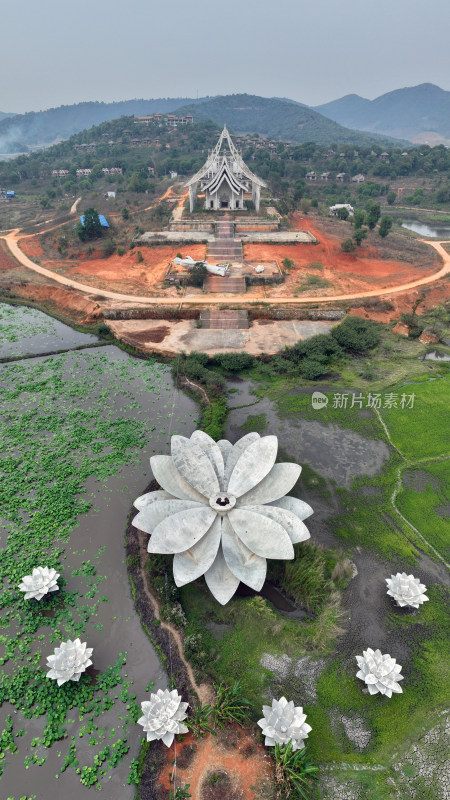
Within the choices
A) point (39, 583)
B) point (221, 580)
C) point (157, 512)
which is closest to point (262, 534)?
point (221, 580)

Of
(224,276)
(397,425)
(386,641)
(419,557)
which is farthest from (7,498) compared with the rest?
(224,276)

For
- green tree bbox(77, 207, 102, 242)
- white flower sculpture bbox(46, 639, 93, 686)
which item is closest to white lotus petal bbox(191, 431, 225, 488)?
white flower sculpture bbox(46, 639, 93, 686)

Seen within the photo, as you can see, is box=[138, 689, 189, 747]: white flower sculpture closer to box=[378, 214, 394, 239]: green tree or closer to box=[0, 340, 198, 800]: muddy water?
box=[0, 340, 198, 800]: muddy water

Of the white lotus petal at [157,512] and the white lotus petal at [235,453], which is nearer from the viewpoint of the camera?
the white lotus petal at [157,512]

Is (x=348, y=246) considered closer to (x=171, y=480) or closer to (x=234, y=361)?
(x=234, y=361)

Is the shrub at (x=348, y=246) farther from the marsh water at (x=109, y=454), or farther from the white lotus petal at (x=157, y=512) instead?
the white lotus petal at (x=157, y=512)

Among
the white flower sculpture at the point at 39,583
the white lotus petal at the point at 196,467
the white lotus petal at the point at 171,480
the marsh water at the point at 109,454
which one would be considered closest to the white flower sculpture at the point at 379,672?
the marsh water at the point at 109,454

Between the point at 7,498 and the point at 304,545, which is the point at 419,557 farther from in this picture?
the point at 7,498
